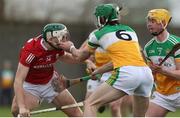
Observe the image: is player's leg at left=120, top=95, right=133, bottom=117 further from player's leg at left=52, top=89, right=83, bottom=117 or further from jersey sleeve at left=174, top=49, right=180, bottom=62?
jersey sleeve at left=174, top=49, right=180, bottom=62

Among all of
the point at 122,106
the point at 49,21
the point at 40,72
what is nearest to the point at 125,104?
the point at 122,106

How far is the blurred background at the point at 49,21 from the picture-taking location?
98.5 ft

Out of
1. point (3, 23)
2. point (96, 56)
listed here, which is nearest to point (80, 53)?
point (96, 56)

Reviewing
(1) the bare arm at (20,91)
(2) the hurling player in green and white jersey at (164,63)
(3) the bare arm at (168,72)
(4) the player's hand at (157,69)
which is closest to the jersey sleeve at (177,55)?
(2) the hurling player in green and white jersey at (164,63)

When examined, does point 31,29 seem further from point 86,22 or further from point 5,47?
point 86,22

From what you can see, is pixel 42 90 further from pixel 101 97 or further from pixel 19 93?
pixel 101 97

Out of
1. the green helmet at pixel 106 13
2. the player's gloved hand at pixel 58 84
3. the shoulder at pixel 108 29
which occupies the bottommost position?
the player's gloved hand at pixel 58 84

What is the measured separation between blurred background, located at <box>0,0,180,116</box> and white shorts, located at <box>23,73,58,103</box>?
1378 centimetres

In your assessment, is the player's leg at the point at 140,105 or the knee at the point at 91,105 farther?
the player's leg at the point at 140,105

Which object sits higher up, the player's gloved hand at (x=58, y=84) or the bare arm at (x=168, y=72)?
the bare arm at (x=168, y=72)

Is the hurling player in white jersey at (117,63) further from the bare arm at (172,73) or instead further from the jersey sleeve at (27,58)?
the jersey sleeve at (27,58)

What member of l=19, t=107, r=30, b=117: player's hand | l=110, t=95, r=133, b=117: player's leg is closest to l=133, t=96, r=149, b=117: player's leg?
l=19, t=107, r=30, b=117: player's hand

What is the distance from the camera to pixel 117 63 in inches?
430

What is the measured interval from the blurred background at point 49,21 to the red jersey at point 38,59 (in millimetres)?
13831
